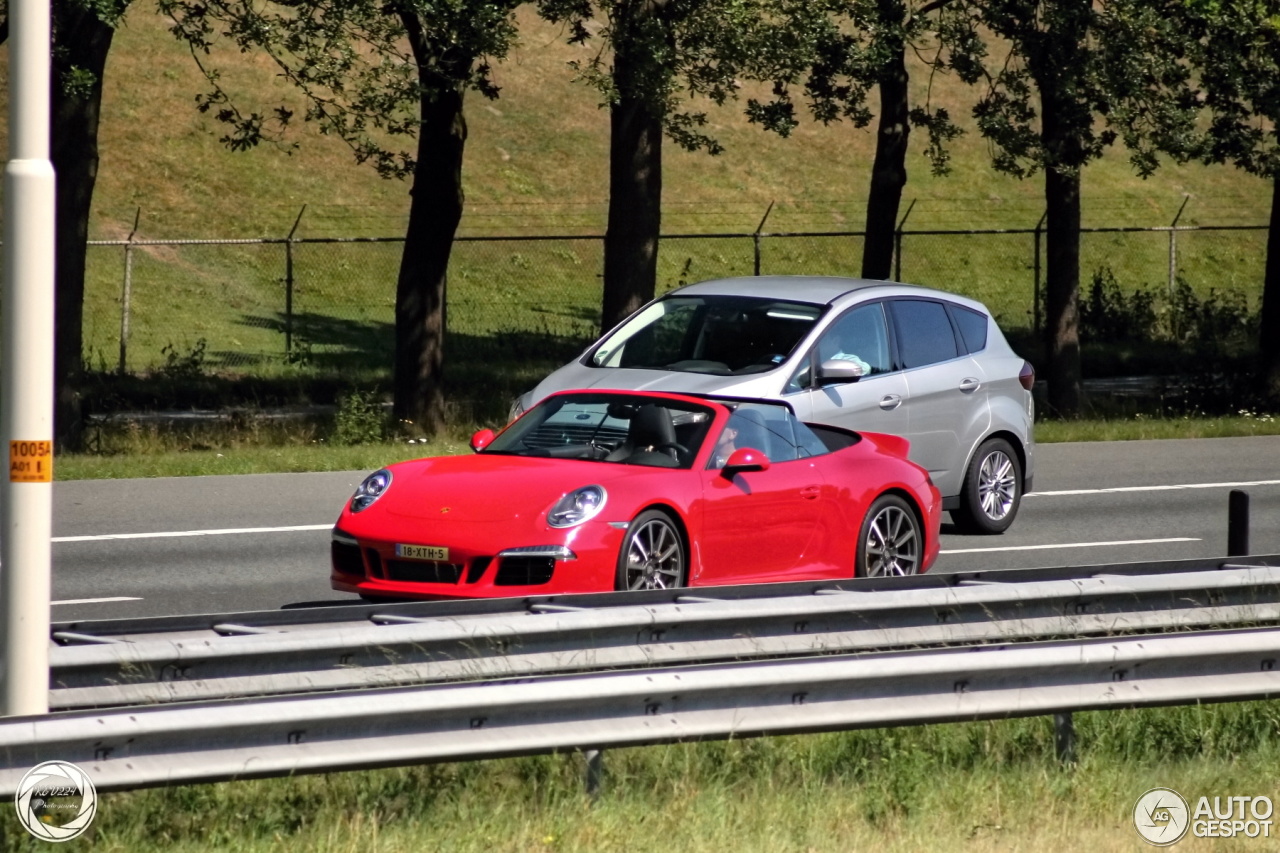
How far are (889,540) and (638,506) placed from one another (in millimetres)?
2063

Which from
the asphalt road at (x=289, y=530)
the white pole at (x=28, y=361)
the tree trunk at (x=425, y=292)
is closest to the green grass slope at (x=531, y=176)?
the tree trunk at (x=425, y=292)

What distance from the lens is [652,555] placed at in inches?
380

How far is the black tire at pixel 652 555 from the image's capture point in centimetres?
946

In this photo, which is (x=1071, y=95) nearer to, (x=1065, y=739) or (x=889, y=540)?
(x=889, y=540)

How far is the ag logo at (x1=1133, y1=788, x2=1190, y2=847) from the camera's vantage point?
621 cm

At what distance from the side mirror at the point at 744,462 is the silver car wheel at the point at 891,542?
999mm

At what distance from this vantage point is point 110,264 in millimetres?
37562

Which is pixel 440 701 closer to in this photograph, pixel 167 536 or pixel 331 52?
pixel 167 536

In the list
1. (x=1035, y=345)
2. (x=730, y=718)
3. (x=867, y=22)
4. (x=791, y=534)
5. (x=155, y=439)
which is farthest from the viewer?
(x=1035, y=345)

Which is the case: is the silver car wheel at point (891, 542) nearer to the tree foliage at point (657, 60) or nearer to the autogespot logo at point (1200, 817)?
the autogespot logo at point (1200, 817)

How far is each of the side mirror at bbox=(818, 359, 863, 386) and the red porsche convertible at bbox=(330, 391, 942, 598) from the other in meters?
1.17

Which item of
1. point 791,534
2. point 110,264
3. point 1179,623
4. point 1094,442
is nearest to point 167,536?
point 791,534

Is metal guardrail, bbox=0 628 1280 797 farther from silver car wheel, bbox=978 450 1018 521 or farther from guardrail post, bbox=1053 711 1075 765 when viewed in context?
silver car wheel, bbox=978 450 1018 521

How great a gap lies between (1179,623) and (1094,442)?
41.3 ft
